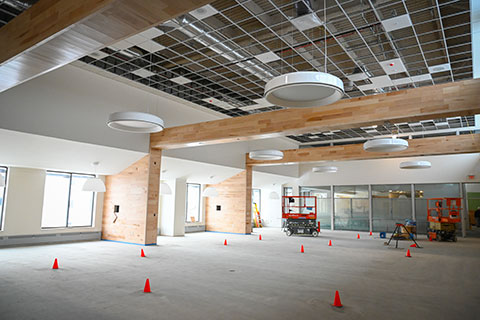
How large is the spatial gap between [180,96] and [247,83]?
10.2 feet

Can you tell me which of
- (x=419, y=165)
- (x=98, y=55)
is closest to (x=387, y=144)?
(x=419, y=165)

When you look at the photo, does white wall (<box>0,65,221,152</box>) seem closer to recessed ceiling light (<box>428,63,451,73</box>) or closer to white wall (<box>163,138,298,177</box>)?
white wall (<box>163,138,298,177</box>)

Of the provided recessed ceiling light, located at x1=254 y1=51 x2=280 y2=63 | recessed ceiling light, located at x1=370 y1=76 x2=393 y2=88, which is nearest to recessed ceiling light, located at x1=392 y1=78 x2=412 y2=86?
recessed ceiling light, located at x1=370 y1=76 x2=393 y2=88

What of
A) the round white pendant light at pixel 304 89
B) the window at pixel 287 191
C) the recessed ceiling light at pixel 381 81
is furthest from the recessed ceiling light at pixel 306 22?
the window at pixel 287 191

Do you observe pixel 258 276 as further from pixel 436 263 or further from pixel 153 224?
pixel 153 224

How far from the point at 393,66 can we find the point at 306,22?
378 centimetres

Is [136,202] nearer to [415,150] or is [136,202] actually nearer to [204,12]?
[204,12]

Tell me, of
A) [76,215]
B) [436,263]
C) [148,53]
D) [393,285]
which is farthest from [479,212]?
[76,215]

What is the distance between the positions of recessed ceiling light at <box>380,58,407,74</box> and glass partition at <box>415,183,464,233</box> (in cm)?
1182

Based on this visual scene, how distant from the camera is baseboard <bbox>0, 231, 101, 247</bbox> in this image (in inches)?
448

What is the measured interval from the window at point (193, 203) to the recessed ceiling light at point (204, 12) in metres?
12.9

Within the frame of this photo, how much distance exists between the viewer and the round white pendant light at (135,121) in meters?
7.80

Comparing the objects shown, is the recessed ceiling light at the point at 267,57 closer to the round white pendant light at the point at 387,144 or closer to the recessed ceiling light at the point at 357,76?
the recessed ceiling light at the point at 357,76

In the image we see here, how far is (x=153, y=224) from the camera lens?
1263 cm
